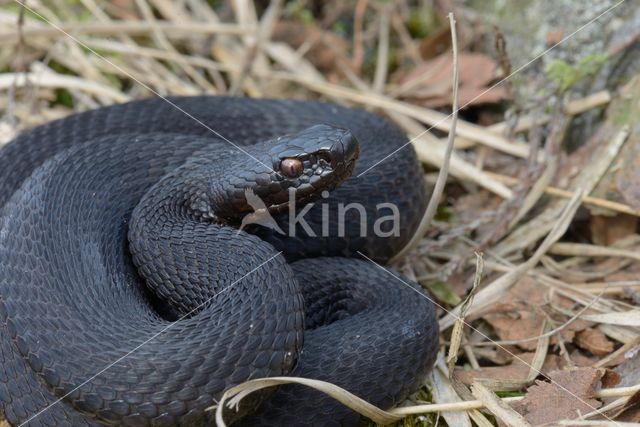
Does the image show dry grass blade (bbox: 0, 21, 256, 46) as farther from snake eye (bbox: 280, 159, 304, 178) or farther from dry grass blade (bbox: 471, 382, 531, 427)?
dry grass blade (bbox: 471, 382, 531, 427)

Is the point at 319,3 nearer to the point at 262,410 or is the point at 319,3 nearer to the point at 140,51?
the point at 140,51

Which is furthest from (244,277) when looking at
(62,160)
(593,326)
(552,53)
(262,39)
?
(262,39)

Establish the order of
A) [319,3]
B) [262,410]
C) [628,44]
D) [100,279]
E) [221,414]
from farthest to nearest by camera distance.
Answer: [319,3]
[628,44]
[100,279]
[262,410]
[221,414]

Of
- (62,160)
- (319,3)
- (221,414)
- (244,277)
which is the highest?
(319,3)

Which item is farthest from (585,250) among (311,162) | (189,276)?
(189,276)

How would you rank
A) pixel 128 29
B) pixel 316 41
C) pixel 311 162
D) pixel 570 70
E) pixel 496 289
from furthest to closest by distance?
pixel 316 41
pixel 128 29
pixel 570 70
pixel 496 289
pixel 311 162

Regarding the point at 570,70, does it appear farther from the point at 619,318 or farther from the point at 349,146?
the point at 349,146

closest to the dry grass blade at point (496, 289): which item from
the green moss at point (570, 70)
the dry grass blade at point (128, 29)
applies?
the green moss at point (570, 70)

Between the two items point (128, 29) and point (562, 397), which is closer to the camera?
point (562, 397)
